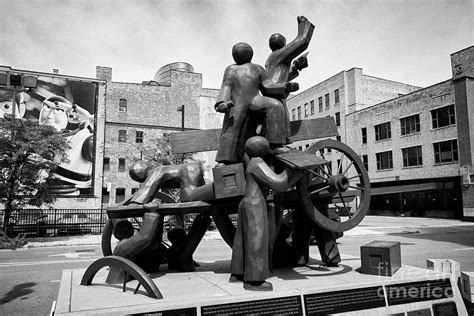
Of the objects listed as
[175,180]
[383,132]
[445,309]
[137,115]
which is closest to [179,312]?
[175,180]

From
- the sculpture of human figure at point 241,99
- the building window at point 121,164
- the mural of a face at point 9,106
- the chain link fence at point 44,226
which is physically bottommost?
the chain link fence at point 44,226

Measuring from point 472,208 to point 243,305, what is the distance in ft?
98.1

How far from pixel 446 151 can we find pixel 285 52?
29873 millimetres

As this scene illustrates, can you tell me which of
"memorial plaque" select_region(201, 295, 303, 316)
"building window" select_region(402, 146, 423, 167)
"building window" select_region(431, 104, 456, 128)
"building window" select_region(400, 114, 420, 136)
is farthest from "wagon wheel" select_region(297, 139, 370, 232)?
"building window" select_region(400, 114, 420, 136)

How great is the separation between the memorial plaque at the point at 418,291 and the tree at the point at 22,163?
17249 mm

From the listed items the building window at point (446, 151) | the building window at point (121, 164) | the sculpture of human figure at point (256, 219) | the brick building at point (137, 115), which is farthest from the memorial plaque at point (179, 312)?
the building window at point (121, 164)

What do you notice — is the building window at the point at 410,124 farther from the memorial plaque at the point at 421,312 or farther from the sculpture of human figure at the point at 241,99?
the memorial plaque at the point at 421,312

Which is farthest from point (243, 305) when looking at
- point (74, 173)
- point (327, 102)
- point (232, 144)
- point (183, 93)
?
point (327, 102)

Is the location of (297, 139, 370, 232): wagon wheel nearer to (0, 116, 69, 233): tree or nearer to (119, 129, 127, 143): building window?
(0, 116, 69, 233): tree

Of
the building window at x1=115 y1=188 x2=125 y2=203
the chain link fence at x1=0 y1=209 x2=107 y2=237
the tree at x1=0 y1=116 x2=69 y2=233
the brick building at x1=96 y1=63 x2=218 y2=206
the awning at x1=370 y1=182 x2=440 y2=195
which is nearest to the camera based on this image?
the tree at x1=0 y1=116 x2=69 y2=233

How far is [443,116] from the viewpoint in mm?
31156

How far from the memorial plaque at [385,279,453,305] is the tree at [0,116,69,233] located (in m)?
17.2

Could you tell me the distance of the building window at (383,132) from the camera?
36531 millimetres

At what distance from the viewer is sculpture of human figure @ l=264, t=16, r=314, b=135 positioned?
5955 mm
